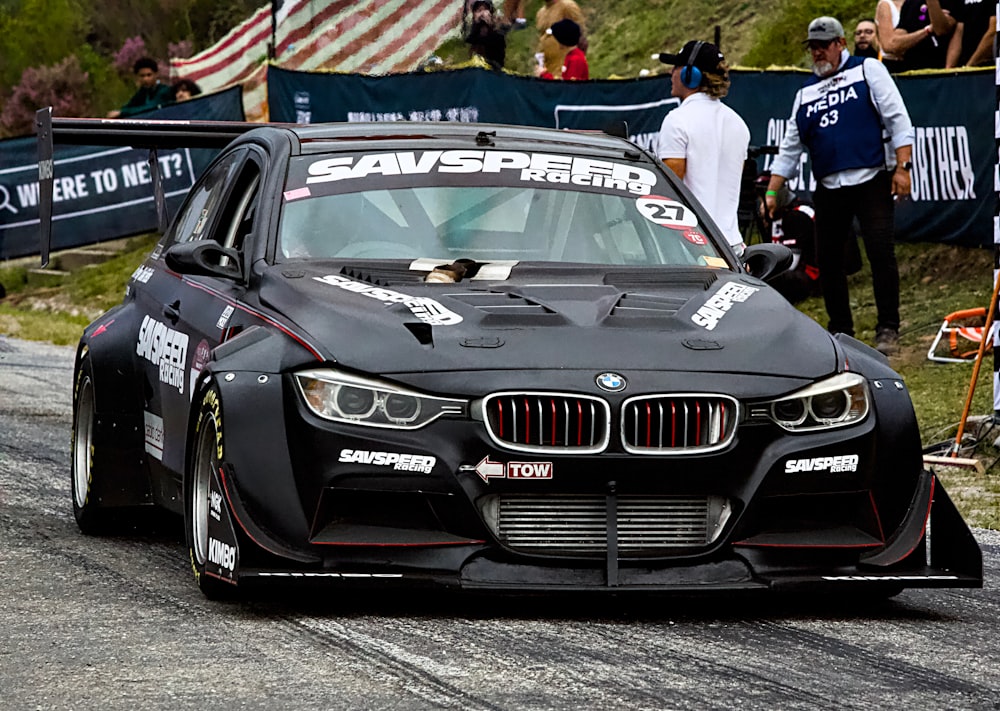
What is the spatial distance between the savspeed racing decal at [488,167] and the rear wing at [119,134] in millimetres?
1239

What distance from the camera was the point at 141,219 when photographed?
24.0m

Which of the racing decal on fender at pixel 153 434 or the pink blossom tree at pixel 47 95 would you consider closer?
the racing decal on fender at pixel 153 434

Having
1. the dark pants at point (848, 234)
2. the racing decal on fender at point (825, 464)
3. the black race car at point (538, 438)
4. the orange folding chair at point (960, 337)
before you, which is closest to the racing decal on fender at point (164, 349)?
the black race car at point (538, 438)

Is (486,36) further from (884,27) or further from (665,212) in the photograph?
(665,212)

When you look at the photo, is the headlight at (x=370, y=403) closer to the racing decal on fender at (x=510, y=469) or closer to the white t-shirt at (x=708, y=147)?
the racing decal on fender at (x=510, y=469)

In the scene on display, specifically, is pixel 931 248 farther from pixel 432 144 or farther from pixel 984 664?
pixel 984 664

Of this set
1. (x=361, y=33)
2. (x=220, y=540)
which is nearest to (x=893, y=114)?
(x=220, y=540)

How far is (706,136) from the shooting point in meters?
10.9

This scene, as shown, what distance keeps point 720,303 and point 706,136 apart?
16.4 feet

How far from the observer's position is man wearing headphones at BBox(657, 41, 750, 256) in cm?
1091

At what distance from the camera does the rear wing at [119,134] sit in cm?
798

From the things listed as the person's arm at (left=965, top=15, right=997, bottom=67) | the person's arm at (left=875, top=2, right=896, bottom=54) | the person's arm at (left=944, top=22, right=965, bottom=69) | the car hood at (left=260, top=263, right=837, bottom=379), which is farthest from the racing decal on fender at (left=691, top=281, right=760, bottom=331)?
the person's arm at (left=875, top=2, right=896, bottom=54)

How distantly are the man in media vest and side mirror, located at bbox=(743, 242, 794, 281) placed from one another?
5.07 metres

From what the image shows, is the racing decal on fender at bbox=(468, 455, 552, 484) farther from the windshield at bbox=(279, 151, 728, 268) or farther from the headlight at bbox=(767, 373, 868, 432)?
the windshield at bbox=(279, 151, 728, 268)
